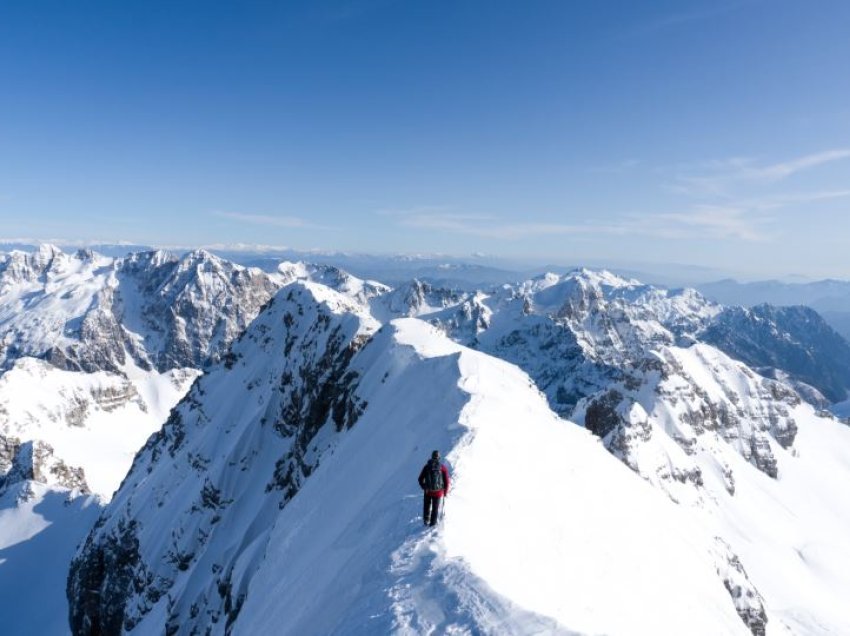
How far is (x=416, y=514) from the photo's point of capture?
18.1 metres

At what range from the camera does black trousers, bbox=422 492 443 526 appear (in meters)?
16.6

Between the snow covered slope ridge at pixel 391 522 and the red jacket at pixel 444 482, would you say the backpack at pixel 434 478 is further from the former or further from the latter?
the snow covered slope ridge at pixel 391 522

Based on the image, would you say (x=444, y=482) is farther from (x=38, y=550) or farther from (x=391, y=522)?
(x=38, y=550)

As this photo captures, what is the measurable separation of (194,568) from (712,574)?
5164 cm

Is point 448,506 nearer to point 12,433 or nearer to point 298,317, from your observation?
point 298,317

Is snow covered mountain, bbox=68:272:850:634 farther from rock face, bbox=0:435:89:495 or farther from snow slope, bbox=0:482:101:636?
rock face, bbox=0:435:89:495

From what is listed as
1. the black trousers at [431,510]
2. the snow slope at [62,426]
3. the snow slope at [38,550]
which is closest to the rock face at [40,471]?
the snow slope at [38,550]

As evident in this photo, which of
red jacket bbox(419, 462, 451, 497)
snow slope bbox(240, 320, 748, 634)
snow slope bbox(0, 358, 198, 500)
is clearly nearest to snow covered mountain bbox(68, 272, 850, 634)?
snow slope bbox(240, 320, 748, 634)

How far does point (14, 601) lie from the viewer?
106 m

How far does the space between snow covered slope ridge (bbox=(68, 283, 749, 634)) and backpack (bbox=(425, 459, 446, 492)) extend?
4.78 ft

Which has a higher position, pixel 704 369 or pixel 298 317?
pixel 298 317

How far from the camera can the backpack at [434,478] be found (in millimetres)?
16016

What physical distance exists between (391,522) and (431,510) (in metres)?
2.77

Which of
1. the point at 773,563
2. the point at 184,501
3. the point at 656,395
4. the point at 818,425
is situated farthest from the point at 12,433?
the point at 818,425
